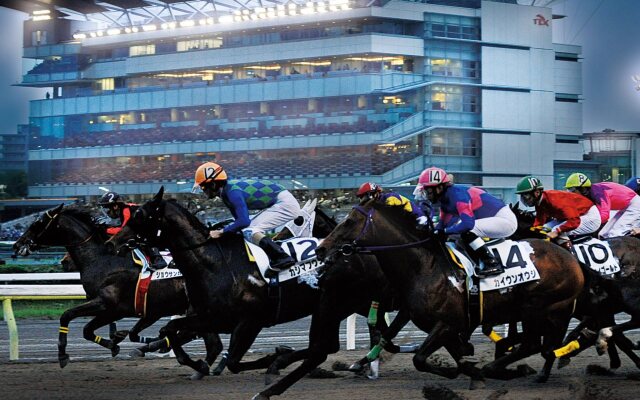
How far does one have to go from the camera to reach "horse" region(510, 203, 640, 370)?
1014 cm

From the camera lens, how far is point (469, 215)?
9133 mm

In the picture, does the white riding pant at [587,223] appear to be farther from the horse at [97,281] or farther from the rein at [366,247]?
the horse at [97,281]

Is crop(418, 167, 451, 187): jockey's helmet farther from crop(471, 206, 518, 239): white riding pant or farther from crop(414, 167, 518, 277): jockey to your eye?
crop(471, 206, 518, 239): white riding pant

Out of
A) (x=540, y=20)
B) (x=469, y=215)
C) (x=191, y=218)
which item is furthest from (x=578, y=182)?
(x=540, y=20)

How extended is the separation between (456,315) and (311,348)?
127cm

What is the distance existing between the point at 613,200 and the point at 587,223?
76 centimetres

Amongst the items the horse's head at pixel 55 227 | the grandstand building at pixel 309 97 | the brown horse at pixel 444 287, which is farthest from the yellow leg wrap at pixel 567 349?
the grandstand building at pixel 309 97

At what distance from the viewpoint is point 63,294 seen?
14195 millimetres

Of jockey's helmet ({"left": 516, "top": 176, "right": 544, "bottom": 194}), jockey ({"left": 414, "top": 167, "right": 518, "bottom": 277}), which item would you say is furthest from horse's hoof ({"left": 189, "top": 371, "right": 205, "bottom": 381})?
jockey's helmet ({"left": 516, "top": 176, "right": 544, "bottom": 194})

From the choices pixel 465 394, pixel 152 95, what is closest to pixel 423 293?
pixel 465 394

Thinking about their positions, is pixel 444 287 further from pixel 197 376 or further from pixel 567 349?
pixel 197 376

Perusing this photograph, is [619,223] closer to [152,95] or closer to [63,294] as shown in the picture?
[63,294]

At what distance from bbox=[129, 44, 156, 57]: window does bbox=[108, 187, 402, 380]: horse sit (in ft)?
179

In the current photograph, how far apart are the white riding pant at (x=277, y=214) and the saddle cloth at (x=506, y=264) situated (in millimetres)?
1997
